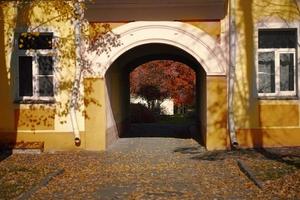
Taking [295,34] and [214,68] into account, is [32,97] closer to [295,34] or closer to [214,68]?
[214,68]

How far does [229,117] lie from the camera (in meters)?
15.7

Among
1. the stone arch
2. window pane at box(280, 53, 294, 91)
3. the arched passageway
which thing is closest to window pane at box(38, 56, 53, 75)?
the arched passageway

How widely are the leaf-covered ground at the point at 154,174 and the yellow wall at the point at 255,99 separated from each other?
67 centimetres

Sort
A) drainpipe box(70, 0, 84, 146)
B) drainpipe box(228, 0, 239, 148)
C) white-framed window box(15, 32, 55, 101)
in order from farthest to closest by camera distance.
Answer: white-framed window box(15, 32, 55, 101)
drainpipe box(70, 0, 84, 146)
drainpipe box(228, 0, 239, 148)

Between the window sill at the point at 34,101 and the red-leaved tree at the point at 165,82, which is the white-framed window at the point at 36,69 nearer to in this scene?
the window sill at the point at 34,101

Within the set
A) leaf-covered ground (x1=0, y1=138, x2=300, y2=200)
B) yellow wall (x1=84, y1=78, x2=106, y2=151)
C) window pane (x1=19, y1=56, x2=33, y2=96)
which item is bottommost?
leaf-covered ground (x1=0, y1=138, x2=300, y2=200)

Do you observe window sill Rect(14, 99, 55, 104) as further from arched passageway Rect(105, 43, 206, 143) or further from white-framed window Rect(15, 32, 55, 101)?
arched passageway Rect(105, 43, 206, 143)

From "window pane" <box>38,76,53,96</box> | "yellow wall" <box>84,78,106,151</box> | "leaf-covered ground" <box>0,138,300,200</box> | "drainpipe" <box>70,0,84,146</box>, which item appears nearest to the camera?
"leaf-covered ground" <box>0,138,300,200</box>

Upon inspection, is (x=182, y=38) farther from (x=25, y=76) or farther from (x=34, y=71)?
(x=25, y=76)

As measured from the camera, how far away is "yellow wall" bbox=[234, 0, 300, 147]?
1573 centimetres

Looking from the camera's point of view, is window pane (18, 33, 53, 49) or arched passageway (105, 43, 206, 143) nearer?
window pane (18, 33, 53, 49)

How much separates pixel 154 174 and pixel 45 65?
5.86m

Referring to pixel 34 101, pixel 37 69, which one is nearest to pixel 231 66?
pixel 37 69

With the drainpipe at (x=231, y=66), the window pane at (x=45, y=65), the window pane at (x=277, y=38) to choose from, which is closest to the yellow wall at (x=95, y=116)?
the window pane at (x=45, y=65)
